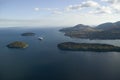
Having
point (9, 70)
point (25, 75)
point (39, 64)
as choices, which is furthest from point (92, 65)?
point (9, 70)

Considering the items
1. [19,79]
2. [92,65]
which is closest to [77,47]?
[92,65]

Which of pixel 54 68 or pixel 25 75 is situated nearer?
pixel 25 75

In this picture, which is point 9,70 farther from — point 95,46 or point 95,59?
point 95,46

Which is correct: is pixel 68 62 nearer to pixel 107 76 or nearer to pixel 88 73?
pixel 88 73

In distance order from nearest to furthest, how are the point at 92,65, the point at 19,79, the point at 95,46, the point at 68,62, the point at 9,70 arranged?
the point at 19,79 < the point at 9,70 < the point at 92,65 < the point at 68,62 < the point at 95,46

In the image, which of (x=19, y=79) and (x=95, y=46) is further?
(x=95, y=46)

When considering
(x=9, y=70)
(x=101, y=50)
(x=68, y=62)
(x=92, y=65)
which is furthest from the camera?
(x=101, y=50)

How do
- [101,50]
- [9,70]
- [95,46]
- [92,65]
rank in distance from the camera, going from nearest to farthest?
1. [9,70]
2. [92,65]
3. [101,50]
4. [95,46]

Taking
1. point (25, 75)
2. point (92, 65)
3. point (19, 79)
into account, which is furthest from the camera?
point (92, 65)
